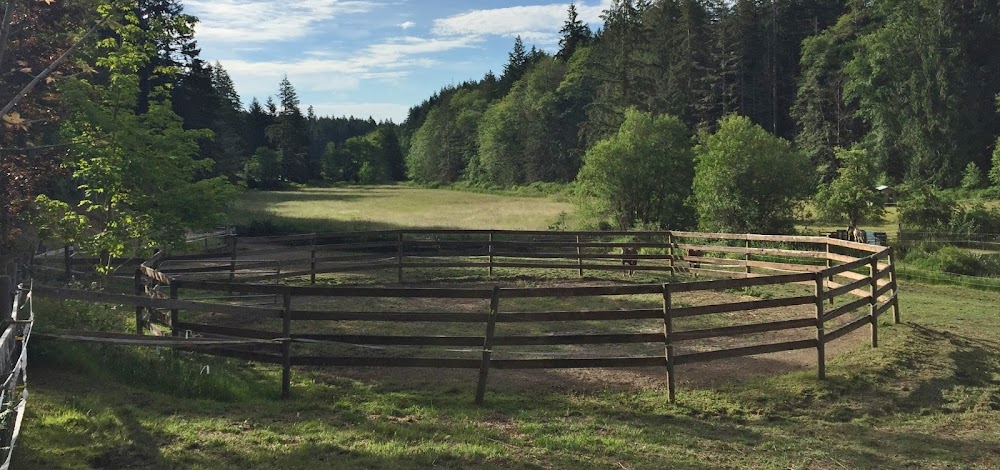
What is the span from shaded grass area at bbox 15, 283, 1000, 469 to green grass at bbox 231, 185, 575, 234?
96.5 ft

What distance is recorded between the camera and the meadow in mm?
5281

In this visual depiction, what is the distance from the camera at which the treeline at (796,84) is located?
47125 mm

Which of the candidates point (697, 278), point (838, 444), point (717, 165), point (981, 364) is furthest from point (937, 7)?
point (838, 444)

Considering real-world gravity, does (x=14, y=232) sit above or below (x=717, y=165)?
below

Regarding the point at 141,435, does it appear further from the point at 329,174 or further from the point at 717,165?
the point at 329,174

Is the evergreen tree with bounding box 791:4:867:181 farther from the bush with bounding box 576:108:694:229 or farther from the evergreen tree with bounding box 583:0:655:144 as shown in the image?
the bush with bounding box 576:108:694:229

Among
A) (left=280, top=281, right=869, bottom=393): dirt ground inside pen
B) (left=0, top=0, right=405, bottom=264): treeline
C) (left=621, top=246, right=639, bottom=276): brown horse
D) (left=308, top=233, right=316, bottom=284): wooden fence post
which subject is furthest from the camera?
(left=621, top=246, right=639, bottom=276): brown horse

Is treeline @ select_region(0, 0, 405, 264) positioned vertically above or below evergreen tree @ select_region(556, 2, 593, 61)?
below

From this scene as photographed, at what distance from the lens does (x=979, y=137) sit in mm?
47219

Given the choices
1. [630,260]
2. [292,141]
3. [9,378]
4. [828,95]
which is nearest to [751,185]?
[630,260]

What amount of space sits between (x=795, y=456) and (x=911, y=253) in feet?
73.4

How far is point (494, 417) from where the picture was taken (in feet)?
22.0

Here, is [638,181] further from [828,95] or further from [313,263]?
[828,95]

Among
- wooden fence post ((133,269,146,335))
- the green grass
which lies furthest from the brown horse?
the green grass
